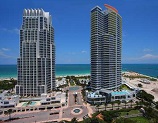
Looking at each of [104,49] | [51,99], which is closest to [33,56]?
[51,99]

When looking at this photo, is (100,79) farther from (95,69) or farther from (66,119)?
(66,119)

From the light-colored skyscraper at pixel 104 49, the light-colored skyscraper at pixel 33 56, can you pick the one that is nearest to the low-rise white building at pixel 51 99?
the light-colored skyscraper at pixel 33 56

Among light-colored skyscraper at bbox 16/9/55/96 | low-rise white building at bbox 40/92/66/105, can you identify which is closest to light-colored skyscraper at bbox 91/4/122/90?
low-rise white building at bbox 40/92/66/105

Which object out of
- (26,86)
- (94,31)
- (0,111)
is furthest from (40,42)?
(0,111)

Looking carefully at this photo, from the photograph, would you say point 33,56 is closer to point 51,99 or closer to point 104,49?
point 51,99

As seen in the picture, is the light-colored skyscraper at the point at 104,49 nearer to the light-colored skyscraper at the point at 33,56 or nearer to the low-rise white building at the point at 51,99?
the low-rise white building at the point at 51,99

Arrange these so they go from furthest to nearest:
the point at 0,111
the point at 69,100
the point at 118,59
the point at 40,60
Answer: the point at 118,59
the point at 40,60
the point at 69,100
the point at 0,111
